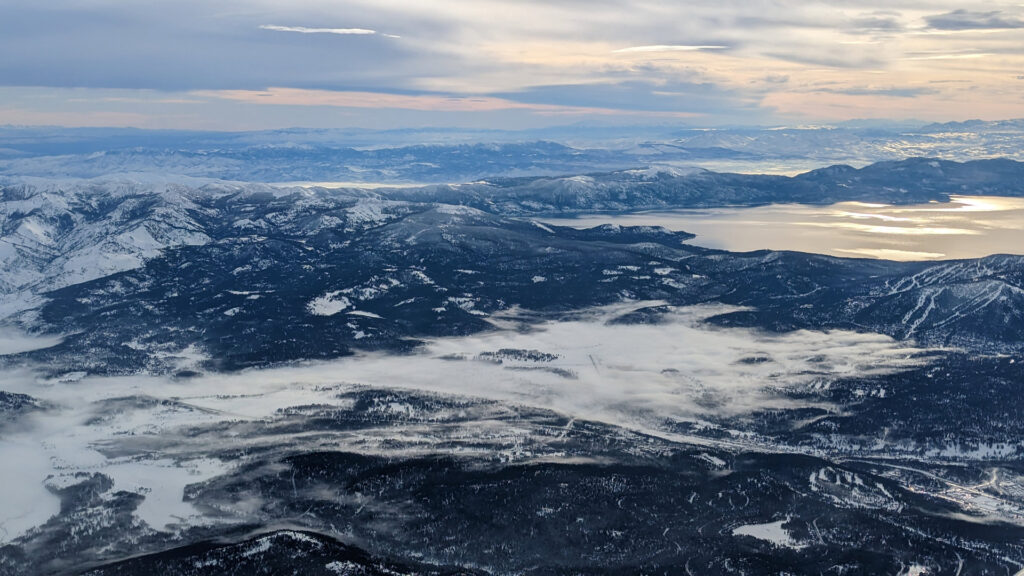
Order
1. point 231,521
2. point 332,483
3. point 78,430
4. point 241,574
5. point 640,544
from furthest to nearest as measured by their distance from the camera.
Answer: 1. point 78,430
2. point 332,483
3. point 231,521
4. point 640,544
5. point 241,574

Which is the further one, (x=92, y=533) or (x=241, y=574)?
(x=92, y=533)

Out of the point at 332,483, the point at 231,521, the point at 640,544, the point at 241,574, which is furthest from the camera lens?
the point at 332,483

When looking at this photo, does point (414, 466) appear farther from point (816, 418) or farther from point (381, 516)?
point (816, 418)

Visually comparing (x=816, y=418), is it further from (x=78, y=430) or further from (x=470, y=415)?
(x=78, y=430)

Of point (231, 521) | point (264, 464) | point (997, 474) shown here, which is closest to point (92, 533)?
point (231, 521)

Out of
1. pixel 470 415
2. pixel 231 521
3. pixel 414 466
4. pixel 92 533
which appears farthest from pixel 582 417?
pixel 92 533

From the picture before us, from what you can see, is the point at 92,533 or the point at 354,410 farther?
the point at 354,410

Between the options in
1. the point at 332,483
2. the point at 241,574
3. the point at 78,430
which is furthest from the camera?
the point at 78,430

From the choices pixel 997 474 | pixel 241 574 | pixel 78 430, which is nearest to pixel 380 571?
pixel 241 574

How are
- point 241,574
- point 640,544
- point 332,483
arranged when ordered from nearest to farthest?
1. point 241,574
2. point 640,544
3. point 332,483
